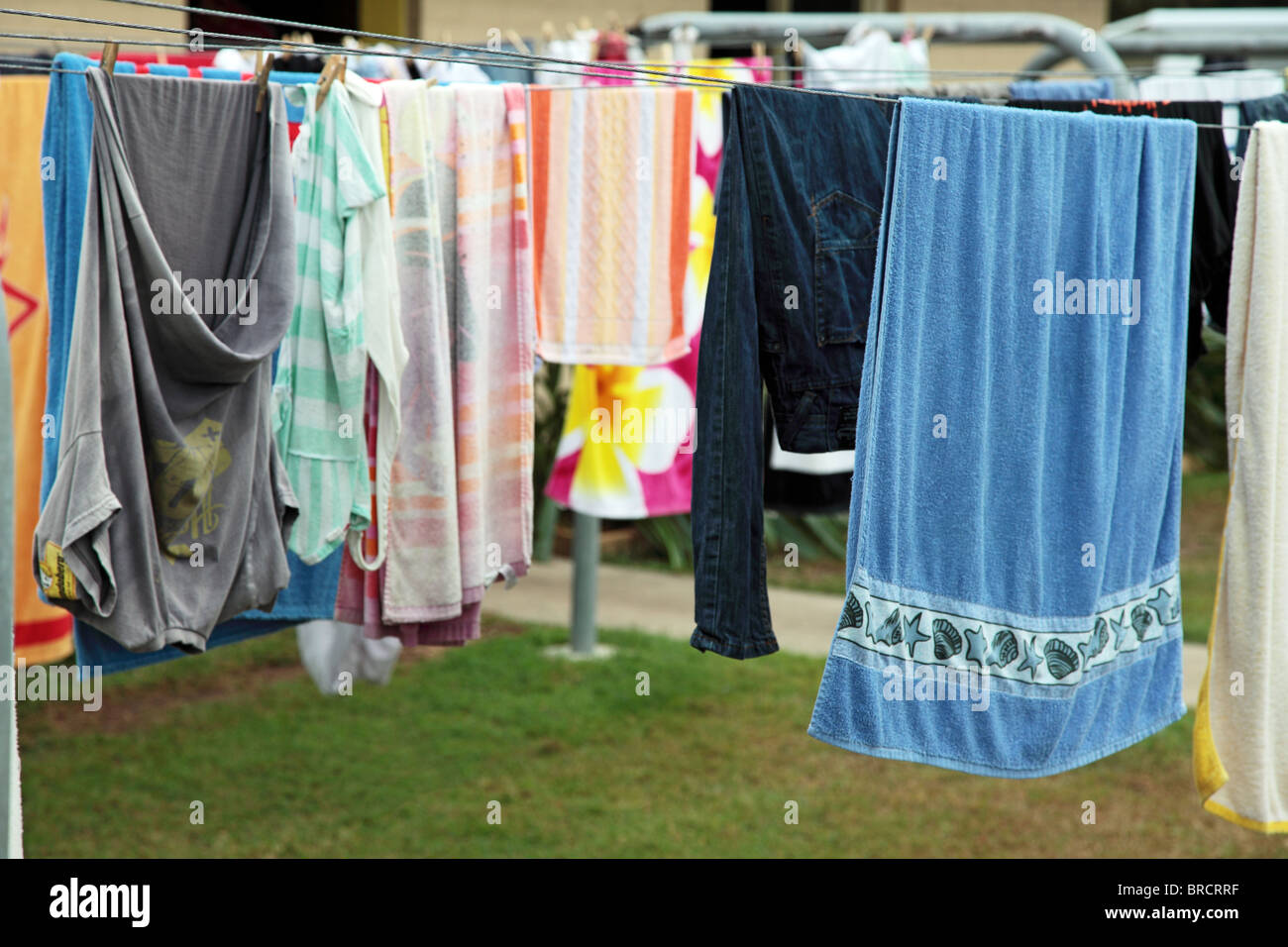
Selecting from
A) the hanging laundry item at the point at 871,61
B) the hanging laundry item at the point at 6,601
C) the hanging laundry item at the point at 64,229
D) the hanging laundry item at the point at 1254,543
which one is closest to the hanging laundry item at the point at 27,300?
the hanging laundry item at the point at 64,229

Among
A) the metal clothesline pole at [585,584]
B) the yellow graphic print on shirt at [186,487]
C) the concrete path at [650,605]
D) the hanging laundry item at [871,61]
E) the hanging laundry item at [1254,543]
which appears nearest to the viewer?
the yellow graphic print on shirt at [186,487]

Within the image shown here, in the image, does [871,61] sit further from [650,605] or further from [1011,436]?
[650,605]

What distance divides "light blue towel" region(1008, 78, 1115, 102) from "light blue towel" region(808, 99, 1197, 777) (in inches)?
49.8

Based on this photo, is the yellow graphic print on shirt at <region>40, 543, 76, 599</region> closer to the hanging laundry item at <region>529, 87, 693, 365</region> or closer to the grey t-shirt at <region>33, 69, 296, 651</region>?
the grey t-shirt at <region>33, 69, 296, 651</region>

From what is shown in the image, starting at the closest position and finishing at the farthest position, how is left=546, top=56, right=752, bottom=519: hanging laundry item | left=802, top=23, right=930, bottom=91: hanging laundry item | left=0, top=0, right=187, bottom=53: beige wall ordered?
left=546, top=56, right=752, bottom=519: hanging laundry item, left=802, top=23, right=930, bottom=91: hanging laundry item, left=0, top=0, right=187, bottom=53: beige wall

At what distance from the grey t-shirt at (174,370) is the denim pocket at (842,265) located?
99 cm

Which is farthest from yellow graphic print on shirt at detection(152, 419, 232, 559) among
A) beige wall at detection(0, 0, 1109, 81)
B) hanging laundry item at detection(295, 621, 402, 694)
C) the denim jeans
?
beige wall at detection(0, 0, 1109, 81)

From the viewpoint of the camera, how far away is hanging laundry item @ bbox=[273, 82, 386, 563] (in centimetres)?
246

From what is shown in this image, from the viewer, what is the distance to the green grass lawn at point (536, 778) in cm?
421

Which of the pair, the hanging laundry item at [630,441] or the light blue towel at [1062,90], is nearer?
the hanging laundry item at [630,441]

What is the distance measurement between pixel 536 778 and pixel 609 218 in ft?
7.93

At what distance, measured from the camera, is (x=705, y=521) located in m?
2.39

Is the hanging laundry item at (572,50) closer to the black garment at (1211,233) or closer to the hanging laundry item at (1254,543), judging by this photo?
the black garment at (1211,233)

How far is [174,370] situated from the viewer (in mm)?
2314
